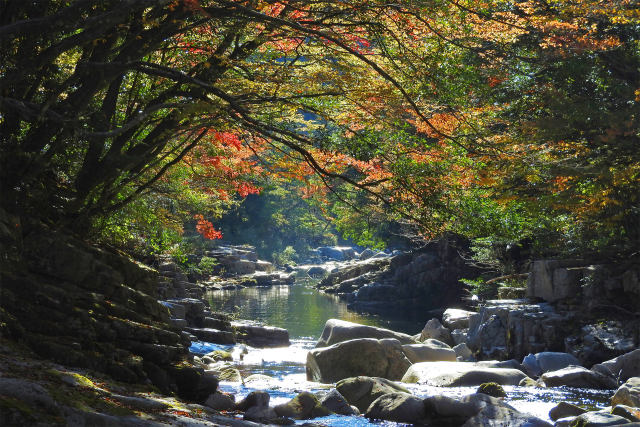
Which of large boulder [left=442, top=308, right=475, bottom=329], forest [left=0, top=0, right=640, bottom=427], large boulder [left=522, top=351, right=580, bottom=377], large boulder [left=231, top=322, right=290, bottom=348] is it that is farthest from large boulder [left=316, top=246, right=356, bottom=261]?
large boulder [left=522, top=351, right=580, bottom=377]

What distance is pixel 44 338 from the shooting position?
5.92 meters

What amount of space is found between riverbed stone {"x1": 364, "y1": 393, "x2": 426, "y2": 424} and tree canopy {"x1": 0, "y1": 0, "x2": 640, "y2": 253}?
260 centimetres

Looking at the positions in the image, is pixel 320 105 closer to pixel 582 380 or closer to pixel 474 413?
pixel 474 413

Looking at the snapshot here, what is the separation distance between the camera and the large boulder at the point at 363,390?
9352 mm

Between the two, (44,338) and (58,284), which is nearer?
(44,338)

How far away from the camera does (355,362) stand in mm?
12109

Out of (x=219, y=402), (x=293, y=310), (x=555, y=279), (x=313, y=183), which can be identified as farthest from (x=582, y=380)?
(x=293, y=310)

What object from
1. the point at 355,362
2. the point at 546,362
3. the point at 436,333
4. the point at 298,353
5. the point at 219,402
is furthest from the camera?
the point at 436,333

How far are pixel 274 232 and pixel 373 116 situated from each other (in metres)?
47.8

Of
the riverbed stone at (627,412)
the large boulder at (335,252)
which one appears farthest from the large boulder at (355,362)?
the large boulder at (335,252)

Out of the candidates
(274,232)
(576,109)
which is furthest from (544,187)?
(274,232)

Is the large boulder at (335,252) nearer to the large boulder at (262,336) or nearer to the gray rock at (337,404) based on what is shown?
the large boulder at (262,336)

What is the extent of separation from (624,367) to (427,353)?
4.32m

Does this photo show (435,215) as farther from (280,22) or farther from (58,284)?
(58,284)
